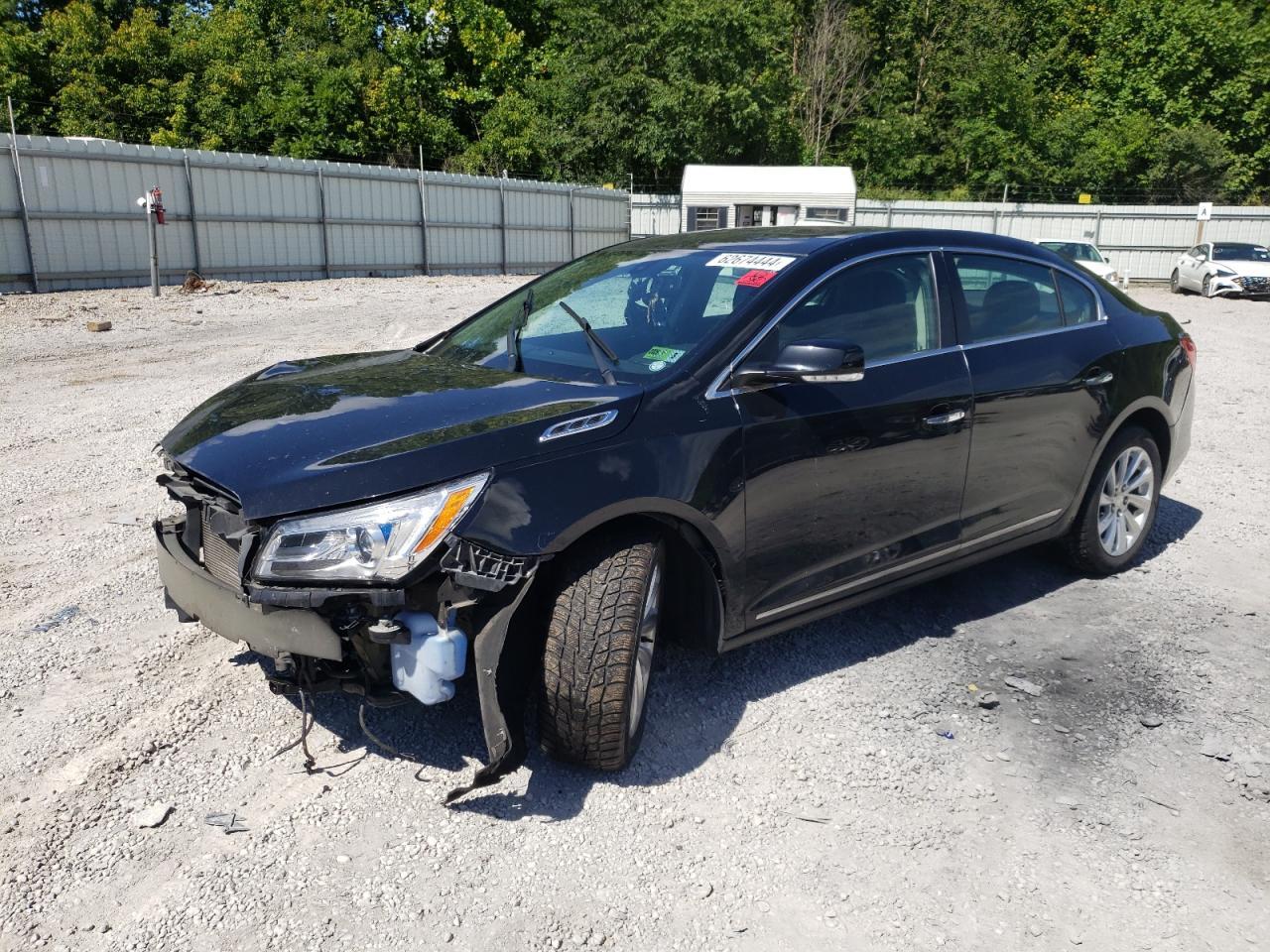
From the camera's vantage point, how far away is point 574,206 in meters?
29.6

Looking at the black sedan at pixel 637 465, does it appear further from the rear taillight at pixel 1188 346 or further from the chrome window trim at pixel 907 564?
the rear taillight at pixel 1188 346

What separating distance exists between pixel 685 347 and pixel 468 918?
6.23 ft

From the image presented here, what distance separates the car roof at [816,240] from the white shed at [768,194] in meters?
23.0

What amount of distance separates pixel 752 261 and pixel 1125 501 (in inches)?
99.2

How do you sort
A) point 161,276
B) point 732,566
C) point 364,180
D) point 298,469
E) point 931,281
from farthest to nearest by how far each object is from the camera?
point 364,180
point 161,276
point 931,281
point 732,566
point 298,469

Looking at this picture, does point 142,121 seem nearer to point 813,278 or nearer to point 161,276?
point 161,276

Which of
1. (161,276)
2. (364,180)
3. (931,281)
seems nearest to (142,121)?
(364,180)

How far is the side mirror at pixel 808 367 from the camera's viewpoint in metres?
3.24

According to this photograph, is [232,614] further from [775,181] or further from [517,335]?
[775,181]

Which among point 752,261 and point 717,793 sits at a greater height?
point 752,261

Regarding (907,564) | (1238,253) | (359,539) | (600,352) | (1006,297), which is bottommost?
(1238,253)

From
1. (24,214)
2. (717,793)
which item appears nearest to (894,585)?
(717,793)

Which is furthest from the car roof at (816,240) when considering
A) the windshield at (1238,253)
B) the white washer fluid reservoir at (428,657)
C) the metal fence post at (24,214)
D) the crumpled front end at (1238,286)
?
the windshield at (1238,253)

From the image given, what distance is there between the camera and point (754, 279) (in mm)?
3662
